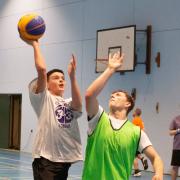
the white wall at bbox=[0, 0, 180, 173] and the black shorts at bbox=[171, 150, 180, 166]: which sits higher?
the white wall at bbox=[0, 0, 180, 173]

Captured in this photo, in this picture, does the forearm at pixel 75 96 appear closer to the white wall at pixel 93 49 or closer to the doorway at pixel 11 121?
the white wall at pixel 93 49

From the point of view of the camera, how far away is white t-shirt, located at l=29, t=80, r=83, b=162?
4.01 meters

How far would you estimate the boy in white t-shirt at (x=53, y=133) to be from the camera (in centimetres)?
399

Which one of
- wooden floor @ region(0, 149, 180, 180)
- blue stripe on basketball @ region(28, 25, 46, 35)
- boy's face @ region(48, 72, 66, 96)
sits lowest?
wooden floor @ region(0, 149, 180, 180)

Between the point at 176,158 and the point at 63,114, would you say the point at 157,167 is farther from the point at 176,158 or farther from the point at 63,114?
the point at 176,158

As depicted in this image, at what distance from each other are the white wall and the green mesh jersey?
811cm

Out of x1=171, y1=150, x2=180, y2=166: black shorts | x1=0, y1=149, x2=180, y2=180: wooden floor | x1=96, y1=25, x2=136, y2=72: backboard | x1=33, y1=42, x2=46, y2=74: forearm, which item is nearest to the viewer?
x1=33, y1=42, x2=46, y2=74: forearm

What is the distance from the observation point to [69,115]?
408cm

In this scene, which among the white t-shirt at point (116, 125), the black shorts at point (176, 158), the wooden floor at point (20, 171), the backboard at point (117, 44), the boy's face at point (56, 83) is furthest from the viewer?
the backboard at point (117, 44)

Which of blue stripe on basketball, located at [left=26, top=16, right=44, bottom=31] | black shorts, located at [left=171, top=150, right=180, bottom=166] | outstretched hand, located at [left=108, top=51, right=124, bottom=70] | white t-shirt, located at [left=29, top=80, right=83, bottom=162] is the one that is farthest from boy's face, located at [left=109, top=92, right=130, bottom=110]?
black shorts, located at [left=171, top=150, right=180, bottom=166]

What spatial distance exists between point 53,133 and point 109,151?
710 millimetres

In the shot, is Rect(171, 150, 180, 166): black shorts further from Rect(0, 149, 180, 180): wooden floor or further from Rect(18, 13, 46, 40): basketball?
Rect(18, 13, 46, 40): basketball

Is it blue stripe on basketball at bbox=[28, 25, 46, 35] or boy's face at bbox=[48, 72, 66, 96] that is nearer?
boy's face at bbox=[48, 72, 66, 96]

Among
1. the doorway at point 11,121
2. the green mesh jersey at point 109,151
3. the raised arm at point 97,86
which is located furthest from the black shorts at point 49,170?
the doorway at point 11,121
